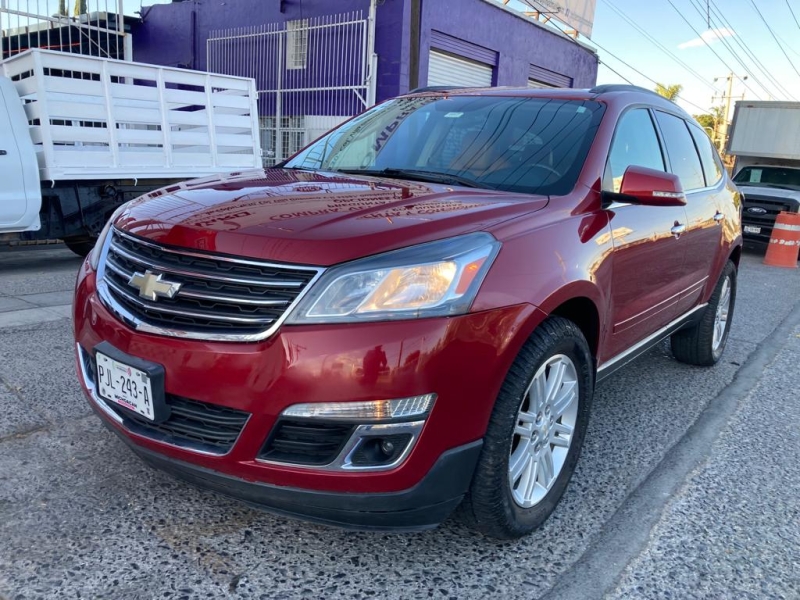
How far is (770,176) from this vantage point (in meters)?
14.6

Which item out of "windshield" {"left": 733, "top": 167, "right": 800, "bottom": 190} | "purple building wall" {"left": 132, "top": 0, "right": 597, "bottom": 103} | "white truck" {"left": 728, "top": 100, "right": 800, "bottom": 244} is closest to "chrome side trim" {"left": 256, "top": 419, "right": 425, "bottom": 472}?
"purple building wall" {"left": 132, "top": 0, "right": 597, "bottom": 103}

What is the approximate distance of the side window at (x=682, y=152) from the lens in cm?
391

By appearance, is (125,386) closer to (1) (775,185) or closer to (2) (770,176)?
(1) (775,185)

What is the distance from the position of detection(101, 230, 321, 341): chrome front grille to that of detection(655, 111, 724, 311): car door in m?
2.61

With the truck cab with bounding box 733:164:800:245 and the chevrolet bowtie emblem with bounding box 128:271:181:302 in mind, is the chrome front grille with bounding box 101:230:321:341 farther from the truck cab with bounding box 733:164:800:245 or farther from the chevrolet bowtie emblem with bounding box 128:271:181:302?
the truck cab with bounding box 733:164:800:245

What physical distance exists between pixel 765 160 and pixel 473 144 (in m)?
14.9

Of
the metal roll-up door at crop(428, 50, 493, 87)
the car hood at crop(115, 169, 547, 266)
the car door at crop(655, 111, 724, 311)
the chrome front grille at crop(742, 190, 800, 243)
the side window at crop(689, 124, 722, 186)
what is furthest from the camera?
the metal roll-up door at crop(428, 50, 493, 87)

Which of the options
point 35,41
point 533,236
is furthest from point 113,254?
point 35,41

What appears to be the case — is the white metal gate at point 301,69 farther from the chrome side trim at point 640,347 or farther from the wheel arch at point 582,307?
the wheel arch at point 582,307

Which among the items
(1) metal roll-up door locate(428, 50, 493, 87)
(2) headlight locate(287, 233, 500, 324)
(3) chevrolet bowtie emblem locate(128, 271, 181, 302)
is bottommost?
(3) chevrolet bowtie emblem locate(128, 271, 181, 302)

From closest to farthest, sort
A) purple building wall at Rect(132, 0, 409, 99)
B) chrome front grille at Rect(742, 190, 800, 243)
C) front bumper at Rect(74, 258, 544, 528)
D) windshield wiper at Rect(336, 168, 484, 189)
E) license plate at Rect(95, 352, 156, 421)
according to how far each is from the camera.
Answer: front bumper at Rect(74, 258, 544, 528) → license plate at Rect(95, 352, 156, 421) → windshield wiper at Rect(336, 168, 484, 189) → purple building wall at Rect(132, 0, 409, 99) → chrome front grille at Rect(742, 190, 800, 243)

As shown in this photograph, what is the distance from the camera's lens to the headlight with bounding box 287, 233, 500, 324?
196 cm

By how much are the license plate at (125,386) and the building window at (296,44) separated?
1181 cm

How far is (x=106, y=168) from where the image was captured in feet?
24.4
